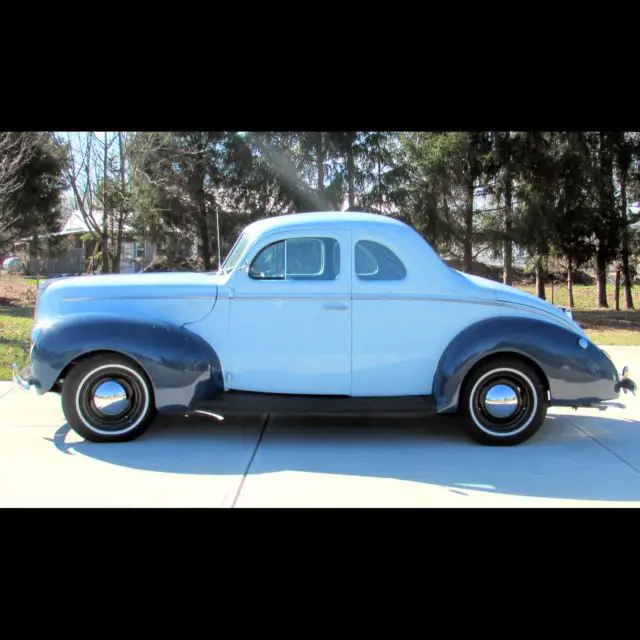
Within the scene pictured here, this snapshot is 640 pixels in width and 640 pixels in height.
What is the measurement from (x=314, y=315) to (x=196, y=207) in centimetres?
1159

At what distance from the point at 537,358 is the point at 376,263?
156cm

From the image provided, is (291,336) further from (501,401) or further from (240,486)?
(501,401)

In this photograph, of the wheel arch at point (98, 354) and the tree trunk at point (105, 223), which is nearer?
the wheel arch at point (98, 354)

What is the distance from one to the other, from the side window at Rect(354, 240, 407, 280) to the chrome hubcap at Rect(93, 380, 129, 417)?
2.22 meters

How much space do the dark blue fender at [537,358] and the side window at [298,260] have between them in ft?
4.06

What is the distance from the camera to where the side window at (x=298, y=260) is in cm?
582

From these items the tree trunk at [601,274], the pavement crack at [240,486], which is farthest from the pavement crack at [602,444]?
the tree trunk at [601,274]

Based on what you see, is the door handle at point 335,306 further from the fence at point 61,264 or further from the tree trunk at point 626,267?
the fence at point 61,264

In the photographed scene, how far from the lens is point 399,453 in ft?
18.2

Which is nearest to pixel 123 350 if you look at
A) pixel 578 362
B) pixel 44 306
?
pixel 44 306
